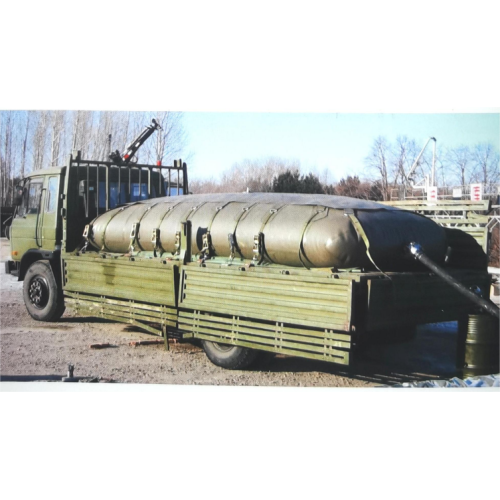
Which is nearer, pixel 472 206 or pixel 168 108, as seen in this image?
pixel 168 108

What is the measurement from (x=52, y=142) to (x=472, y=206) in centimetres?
527

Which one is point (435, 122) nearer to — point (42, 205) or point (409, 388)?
point (409, 388)

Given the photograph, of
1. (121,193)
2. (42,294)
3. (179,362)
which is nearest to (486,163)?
(179,362)

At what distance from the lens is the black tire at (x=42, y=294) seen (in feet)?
30.0

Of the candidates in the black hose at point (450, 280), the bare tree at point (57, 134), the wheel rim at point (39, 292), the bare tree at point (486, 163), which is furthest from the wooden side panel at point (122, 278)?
the bare tree at point (486, 163)

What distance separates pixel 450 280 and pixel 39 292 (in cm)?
577

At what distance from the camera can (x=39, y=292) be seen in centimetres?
936

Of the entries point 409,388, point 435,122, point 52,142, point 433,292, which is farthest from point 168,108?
point 409,388

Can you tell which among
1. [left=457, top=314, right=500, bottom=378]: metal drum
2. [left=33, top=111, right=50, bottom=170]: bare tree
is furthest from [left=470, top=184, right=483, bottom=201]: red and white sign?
[left=33, top=111, right=50, bottom=170]: bare tree

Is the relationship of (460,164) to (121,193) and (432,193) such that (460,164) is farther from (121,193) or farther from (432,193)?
(121,193)

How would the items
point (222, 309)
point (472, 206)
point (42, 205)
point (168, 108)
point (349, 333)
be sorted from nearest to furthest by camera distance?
point (349, 333)
point (222, 309)
point (168, 108)
point (472, 206)
point (42, 205)

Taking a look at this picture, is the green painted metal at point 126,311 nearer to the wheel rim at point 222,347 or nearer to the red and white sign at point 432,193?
the wheel rim at point 222,347

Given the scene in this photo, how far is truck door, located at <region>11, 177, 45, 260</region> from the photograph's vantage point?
9.46m

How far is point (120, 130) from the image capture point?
28.2 ft
